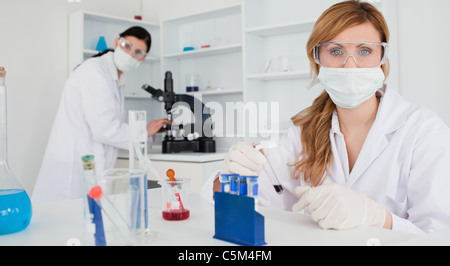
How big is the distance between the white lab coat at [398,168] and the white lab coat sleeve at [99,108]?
4.38ft

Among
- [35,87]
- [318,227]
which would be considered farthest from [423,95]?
[35,87]

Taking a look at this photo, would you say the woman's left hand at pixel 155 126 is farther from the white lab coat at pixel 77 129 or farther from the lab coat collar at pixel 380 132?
the lab coat collar at pixel 380 132

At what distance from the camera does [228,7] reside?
3105 millimetres

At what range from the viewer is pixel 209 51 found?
3.24 meters

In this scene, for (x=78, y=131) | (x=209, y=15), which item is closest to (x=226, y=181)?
(x=78, y=131)

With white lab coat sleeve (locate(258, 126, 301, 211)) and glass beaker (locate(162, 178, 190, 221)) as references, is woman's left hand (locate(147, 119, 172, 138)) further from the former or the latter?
glass beaker (locate(162, 178, 190, 221))

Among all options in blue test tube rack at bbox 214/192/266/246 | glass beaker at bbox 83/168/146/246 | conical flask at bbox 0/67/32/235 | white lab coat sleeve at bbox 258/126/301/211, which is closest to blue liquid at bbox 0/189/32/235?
conical flask at bbox 0/67/32/235

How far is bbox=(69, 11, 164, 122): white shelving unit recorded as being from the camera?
3080 mm

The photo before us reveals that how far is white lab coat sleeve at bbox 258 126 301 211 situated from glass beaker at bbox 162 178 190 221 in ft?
1.43

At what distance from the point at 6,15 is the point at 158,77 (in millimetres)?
1302

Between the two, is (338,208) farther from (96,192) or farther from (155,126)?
(155,126)

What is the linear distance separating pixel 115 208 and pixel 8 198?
284 millimetres

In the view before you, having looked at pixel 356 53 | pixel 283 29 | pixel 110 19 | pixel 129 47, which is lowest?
pixel 356 53

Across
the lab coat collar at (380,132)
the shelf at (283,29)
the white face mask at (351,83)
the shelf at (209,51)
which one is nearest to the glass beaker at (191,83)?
the shelf at (209,51)
